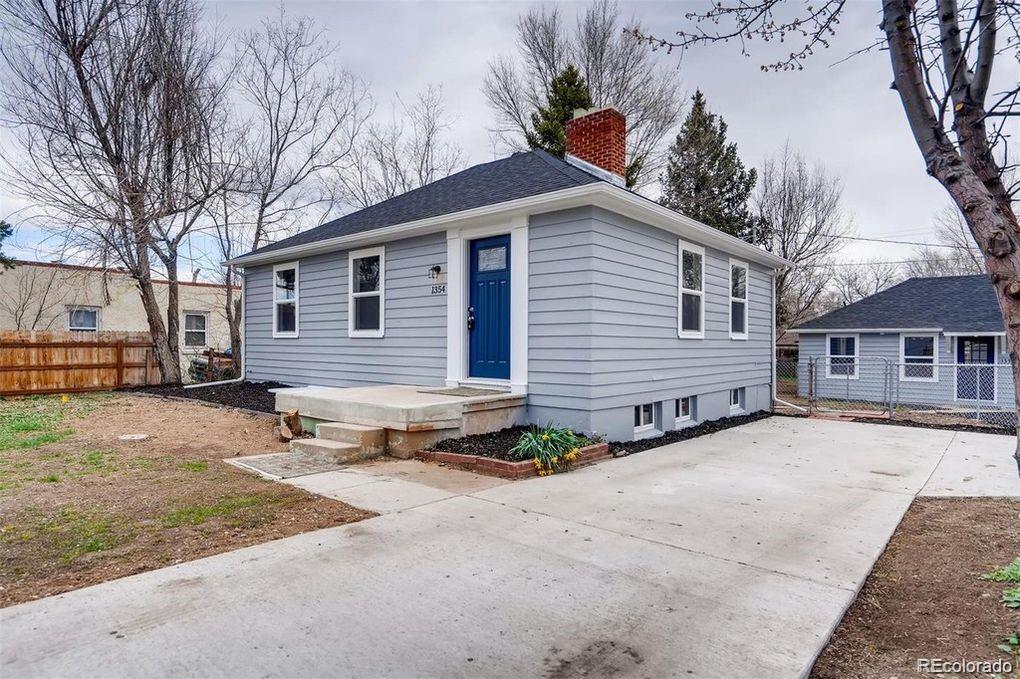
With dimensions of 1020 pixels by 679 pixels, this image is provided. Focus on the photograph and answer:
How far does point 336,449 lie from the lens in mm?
6059

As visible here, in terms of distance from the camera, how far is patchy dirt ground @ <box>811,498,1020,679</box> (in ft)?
7.98

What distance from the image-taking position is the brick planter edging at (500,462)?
5.62 m

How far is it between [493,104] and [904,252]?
22.2 metres

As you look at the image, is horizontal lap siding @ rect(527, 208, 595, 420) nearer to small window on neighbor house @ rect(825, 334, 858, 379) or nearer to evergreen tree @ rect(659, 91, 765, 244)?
evergreen tree @ rect(659, 91, 765, 244)

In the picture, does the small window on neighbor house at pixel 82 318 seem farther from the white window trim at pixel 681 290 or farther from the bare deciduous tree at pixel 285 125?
the white window trim at pixel 681 290

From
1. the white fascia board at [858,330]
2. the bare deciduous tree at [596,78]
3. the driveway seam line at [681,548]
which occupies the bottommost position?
the driveway seam line at [681,548]

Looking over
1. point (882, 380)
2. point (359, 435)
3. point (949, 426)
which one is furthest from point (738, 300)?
point (882, 380)

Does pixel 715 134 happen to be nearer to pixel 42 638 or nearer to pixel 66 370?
pixel 66 370

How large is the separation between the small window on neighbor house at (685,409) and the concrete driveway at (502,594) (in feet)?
12.9

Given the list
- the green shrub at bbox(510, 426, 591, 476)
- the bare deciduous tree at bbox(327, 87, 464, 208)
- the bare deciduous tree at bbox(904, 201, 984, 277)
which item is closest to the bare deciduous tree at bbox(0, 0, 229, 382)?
the bare deciduous tree at bbox(327, 87, 464, 208)

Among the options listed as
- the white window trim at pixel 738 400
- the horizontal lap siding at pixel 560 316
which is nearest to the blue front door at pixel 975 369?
the white window trim at pixel 738 400

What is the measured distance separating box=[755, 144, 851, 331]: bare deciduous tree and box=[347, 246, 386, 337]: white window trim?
640 inches

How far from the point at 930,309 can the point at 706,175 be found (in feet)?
26.5

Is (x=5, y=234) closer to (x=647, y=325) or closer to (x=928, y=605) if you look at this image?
(x=647, y=325)
